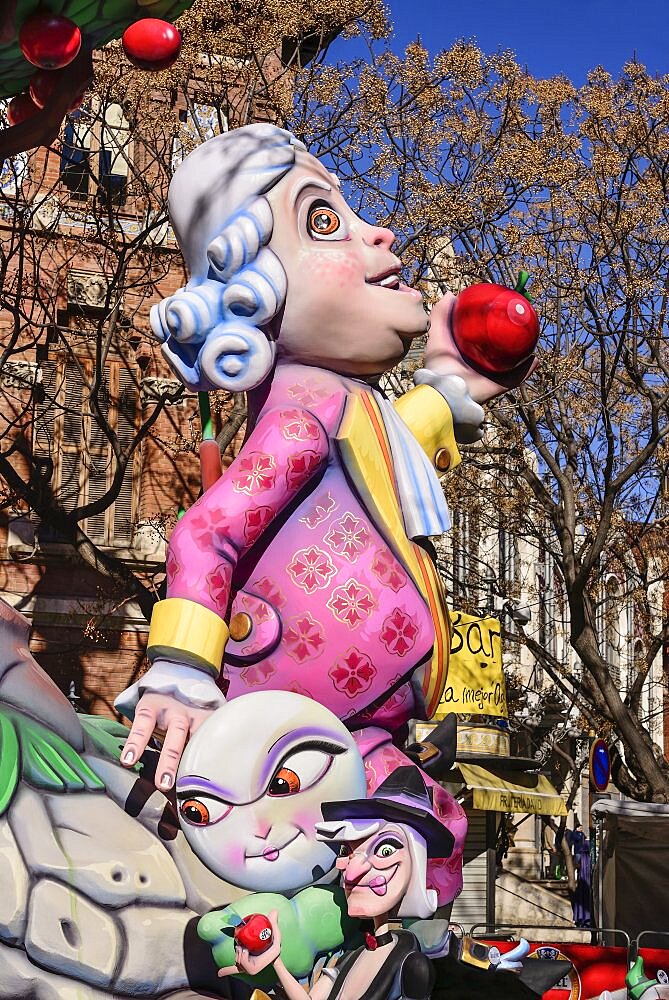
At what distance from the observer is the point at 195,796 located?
9.05ft

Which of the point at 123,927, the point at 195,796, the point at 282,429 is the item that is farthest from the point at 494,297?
the point at 123,927

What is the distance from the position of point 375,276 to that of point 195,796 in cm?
161

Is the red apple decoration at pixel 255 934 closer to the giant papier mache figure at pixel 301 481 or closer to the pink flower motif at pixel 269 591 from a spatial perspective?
the giant papier mache figure at pixel 301 481

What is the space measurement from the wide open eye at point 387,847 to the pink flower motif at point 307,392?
1.23 meters

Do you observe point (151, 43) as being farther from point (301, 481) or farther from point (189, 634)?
point (189, 634)

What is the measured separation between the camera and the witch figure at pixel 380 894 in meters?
2.70

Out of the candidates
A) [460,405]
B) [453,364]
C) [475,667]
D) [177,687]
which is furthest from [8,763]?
[475,667]

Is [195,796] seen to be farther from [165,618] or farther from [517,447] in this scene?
A: [517,447]

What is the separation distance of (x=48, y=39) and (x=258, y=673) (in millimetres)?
2272

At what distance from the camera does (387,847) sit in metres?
2.77

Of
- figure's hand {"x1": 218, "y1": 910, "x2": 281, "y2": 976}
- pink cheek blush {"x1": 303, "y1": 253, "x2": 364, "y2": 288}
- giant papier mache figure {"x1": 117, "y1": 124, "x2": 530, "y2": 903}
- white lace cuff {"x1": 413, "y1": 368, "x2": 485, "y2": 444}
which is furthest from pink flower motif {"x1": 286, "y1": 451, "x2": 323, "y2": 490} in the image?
figure's hand {"x1": 218, "y1": 910, "x2": 281, "y2": 976}

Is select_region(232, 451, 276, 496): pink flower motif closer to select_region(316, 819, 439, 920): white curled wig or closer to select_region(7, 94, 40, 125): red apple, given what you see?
select_region(316, 819, 439, 920): white curled wig

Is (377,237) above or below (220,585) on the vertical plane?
above

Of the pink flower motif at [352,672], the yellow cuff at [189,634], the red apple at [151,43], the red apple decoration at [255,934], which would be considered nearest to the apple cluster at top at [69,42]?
the red apple at [151,43]
